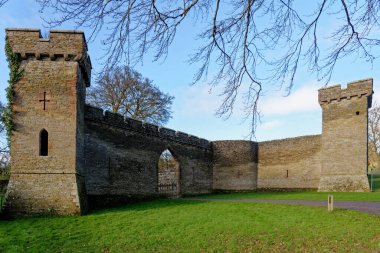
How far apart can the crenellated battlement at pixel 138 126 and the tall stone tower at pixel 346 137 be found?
8.36 meters

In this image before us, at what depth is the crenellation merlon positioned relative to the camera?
19.2 meters

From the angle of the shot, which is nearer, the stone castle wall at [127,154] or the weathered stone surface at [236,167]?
the stone castle wall at [127,154]

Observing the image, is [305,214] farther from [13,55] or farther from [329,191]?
[13,55]

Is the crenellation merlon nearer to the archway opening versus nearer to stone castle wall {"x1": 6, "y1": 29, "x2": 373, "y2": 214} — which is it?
stone castle wall {"x1": 6, "y1": 29, "x2": 373, "y2": 214}

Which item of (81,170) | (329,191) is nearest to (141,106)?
(81,170)

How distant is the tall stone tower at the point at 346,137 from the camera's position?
61.6 ft

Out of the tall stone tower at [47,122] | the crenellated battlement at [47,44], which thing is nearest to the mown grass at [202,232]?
the tall stone tower at [47,122]

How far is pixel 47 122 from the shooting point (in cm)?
1180

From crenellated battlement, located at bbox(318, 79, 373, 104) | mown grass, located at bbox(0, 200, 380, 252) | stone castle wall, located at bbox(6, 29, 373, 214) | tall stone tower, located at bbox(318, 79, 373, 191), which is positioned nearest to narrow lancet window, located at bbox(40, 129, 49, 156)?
stone castle wall, located at bbox(6, 29, 373, 214)

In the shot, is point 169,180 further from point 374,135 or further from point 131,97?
point 374,135

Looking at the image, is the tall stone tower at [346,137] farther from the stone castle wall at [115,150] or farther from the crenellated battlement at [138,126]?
the crenellated battlement at [138,126]

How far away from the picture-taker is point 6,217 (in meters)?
10.8

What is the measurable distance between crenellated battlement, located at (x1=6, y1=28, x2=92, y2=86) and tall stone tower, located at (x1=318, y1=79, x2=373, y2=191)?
15563 millimetres

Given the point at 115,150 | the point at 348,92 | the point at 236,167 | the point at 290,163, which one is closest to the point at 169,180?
the point at 236,167
